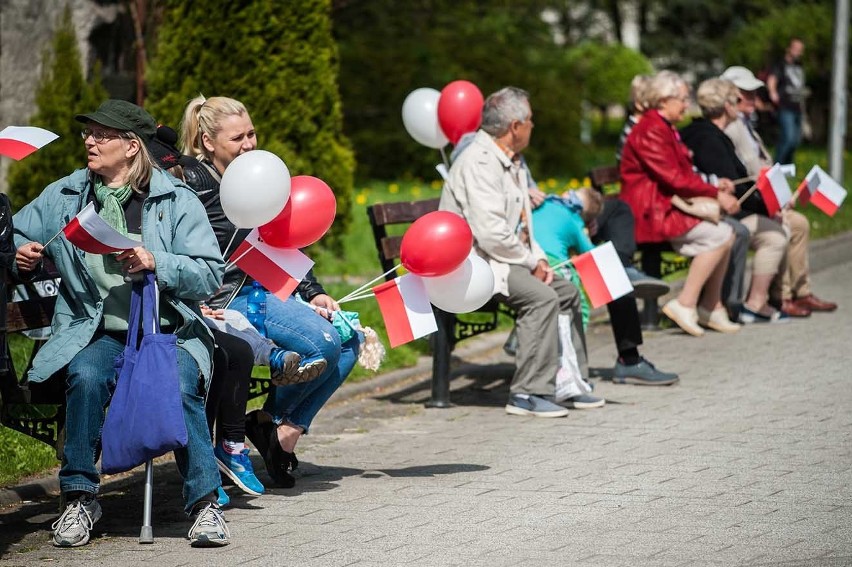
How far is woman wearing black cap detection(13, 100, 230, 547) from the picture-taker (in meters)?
5.32

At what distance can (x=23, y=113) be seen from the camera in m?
11.1

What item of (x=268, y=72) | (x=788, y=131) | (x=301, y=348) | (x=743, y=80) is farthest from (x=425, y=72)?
(x=301, y=348)

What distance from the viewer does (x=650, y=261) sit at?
10.3 m

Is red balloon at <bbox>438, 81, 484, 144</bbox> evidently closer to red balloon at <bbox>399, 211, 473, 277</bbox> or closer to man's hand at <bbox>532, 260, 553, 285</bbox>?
man's hand at <bbox>532, 260, 553, 285</bbox>

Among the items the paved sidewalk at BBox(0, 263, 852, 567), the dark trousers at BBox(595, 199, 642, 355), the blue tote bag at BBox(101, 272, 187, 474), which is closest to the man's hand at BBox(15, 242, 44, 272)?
the blue tote bag at BBox(101, 272, 187, 474)

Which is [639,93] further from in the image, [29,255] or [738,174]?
[29,255]

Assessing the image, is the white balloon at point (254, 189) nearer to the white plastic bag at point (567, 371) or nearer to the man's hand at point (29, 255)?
the man's hand at point (29, 255)

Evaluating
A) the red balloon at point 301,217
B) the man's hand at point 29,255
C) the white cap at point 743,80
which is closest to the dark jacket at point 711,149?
the white cap at point 743,80

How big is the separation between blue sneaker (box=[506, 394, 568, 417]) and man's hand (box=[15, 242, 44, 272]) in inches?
122

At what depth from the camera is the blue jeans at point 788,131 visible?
2045cm

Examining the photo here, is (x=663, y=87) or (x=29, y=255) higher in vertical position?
(x=663, y=87)

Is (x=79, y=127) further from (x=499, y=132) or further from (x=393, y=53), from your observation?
(x=393, y=53)

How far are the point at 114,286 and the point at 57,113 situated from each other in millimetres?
5833

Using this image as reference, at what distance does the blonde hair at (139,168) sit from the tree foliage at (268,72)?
6447 mm
